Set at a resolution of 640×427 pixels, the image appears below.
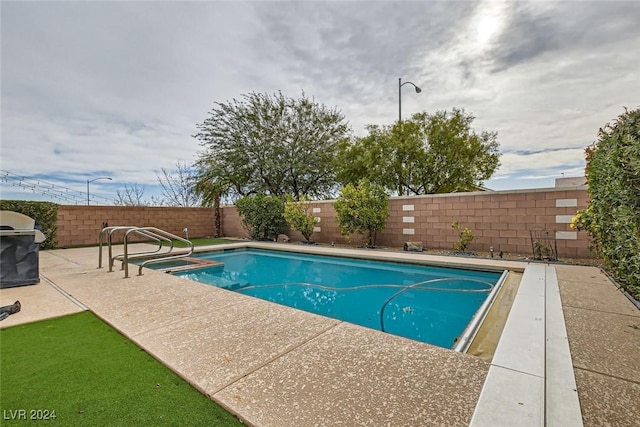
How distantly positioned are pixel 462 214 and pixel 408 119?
7888mm

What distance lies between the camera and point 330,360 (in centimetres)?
211

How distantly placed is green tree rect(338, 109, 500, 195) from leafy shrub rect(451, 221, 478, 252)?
22.7 ft

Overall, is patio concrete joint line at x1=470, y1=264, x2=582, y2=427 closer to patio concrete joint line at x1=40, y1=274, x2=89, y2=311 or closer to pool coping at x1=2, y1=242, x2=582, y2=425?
pool coping at x1=2, y1=242, x2=582, y2=425

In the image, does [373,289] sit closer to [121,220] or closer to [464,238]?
[464,238]

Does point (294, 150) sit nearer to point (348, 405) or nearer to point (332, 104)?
point (332, 104)

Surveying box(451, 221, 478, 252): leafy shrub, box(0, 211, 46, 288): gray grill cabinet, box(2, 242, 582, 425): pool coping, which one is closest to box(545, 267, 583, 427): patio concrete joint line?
box(2, 242, 582, 425): pool coping

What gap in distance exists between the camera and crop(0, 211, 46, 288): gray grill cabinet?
4324 mm

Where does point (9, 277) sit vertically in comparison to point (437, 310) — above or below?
above

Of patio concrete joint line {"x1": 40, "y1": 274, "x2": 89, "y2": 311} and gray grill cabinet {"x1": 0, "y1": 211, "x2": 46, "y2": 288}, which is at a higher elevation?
gray grill cabinet {"x1": 0, "y1": 211, "x2": 46, "y2": 288}

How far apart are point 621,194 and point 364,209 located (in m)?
6.02

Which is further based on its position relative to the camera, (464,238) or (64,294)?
(464,238)

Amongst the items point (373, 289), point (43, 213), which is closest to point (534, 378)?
point (373, 289)

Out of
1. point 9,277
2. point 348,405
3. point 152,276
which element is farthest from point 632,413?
point 9,277

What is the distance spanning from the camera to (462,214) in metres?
7.82
